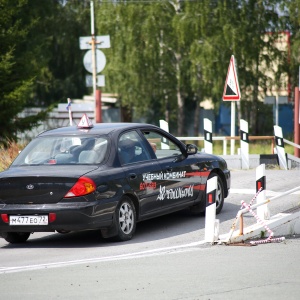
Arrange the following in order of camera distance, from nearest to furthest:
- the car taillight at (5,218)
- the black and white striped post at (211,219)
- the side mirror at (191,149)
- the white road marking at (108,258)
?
the white road marking at (108,258) < the black and white striped post at (211,219) < the car taillight at (5,218) < the side mirror at (191,149)

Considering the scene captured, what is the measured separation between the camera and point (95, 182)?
1181 cm

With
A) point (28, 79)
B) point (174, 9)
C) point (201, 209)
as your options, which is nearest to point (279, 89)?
point (174, 9)

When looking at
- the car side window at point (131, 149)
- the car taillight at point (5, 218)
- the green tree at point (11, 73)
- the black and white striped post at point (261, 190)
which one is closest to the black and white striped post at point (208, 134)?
the green tree at point (11, 73)

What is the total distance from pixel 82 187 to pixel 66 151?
3.40 ft

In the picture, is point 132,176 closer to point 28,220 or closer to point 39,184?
point 39,184

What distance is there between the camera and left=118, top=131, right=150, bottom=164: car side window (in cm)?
1275

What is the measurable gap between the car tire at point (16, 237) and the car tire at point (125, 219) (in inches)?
52.2

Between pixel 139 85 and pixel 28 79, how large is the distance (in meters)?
16.7

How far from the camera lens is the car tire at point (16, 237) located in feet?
41.4

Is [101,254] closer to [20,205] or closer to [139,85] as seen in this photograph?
[20,205]

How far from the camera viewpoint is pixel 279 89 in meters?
50.5

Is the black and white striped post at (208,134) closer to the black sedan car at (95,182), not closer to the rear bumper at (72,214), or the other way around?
the black sedan car at (95,182)

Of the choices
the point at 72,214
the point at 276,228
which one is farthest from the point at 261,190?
the point at 72,214

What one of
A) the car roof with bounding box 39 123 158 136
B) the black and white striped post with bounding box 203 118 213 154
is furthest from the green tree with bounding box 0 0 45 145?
the car roof with bounding box 39 123 158 136
